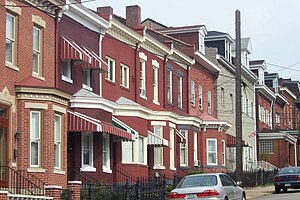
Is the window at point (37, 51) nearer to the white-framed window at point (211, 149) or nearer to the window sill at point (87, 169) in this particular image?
the window sill at point (87, 169)

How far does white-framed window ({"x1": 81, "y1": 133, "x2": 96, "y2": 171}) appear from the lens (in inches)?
1155

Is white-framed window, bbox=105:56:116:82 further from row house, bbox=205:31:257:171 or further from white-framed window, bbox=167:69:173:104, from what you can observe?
row house, bbox=205:31:257:171

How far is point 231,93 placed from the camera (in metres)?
56.0

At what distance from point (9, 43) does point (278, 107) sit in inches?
2327

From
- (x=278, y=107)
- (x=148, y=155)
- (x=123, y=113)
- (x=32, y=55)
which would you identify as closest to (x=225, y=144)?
(x=148, y=155)

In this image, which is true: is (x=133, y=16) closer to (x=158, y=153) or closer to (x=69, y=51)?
(x=158, y=153)

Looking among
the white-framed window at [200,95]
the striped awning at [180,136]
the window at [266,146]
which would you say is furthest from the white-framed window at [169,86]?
the window at [266,146]

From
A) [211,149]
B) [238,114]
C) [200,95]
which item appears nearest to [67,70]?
[238,114]

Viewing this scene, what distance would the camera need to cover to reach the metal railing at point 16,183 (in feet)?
75.3

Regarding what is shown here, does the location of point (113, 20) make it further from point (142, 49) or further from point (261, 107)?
point (261, 107)

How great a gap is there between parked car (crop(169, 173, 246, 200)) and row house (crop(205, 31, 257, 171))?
90.3ft

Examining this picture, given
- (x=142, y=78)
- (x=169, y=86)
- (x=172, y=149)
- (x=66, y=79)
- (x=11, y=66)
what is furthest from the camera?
(x=169, y=86)

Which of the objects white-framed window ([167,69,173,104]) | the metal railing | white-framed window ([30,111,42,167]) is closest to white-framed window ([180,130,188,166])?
white-framed window ([167,69,173,104])

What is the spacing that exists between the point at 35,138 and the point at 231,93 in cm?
3315
